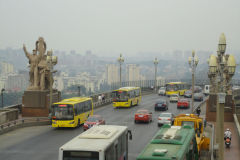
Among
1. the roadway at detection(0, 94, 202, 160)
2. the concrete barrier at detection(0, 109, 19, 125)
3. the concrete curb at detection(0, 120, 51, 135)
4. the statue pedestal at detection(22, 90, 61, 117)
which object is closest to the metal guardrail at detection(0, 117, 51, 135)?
the concrete curb at detection(0, 120, 51, 135)

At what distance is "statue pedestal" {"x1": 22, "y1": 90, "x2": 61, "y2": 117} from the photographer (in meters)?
40.0

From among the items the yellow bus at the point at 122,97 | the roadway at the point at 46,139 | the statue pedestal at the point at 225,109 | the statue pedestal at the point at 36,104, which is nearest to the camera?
the roadway at the point at 46,139

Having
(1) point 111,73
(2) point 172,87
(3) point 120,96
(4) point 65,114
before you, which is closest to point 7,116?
(4) point 65,114

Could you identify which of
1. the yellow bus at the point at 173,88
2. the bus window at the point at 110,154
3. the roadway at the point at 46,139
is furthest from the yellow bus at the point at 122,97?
the bus window at the point at 110,154

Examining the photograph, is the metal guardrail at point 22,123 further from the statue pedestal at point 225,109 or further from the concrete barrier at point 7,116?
the statue pedestal at point 225,109

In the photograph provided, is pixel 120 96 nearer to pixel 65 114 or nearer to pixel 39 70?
pixel 39 70

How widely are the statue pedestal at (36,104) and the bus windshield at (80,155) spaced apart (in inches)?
1038

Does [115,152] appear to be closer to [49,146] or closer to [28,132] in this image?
[49,146]

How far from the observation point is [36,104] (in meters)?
40.0

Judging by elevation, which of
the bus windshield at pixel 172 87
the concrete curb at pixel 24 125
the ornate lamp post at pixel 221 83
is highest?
the ornate lamp post at pixel 221 83

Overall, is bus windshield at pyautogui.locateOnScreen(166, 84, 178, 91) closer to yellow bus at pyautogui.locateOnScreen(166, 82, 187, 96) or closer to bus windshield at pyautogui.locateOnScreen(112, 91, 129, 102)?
yellow bus at pyautogui.locateOnScreen(166, 82, 187, 96)

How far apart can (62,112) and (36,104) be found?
8215 mm

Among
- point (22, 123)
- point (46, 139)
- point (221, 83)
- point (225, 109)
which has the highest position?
point (221, 83)

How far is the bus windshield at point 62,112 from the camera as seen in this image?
32.4 m
